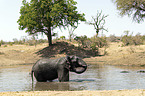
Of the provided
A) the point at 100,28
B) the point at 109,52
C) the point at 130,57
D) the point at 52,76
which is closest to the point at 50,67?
the point at 52,76

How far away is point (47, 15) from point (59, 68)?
27716mm

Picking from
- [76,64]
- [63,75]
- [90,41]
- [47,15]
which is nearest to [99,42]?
[90,41]

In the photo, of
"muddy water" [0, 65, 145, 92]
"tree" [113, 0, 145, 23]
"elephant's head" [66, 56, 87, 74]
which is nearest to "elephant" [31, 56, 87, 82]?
"elephant's head" [66, 56, 87, 74]

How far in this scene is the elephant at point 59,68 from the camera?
12797 mm

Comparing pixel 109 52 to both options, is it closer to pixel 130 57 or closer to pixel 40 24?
pixel 130 57

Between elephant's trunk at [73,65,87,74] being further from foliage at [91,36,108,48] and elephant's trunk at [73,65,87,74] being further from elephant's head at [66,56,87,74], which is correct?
foliage at [91,36,108,48]

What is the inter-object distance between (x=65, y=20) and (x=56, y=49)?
6.00m

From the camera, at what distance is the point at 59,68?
508 inches

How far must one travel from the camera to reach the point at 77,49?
130ft

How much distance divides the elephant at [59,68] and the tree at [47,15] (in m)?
26.3

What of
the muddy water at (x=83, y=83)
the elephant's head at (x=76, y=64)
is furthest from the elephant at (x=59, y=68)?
the muddy water at (x=83, y=83)

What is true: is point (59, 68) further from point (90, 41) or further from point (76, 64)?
point (90, 41)

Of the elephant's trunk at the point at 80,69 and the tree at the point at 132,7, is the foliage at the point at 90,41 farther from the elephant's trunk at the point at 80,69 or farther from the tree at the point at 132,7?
the elephant's trunk at the point at 80,69

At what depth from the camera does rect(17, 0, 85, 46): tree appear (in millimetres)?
39928
